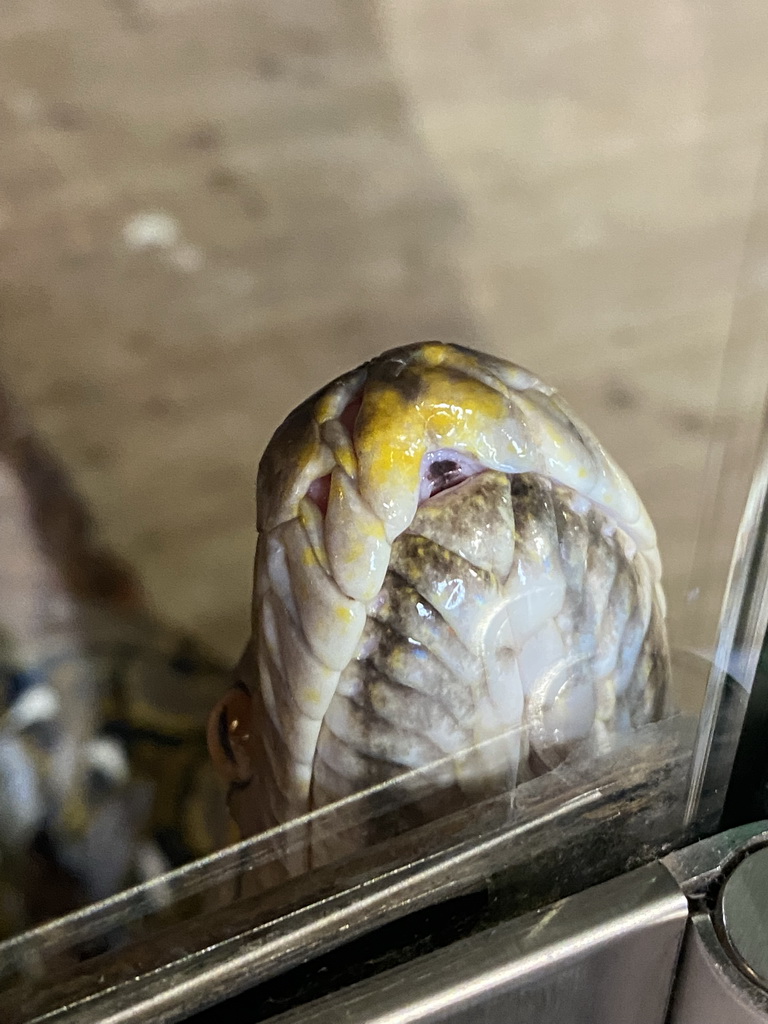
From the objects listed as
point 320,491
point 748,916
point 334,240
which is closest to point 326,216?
point 334,240

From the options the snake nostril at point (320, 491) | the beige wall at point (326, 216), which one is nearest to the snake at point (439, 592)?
the snake nostril at point (320, 491)

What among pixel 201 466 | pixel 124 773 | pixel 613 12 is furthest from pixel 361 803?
pixel 613 12

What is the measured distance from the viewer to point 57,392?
2.86ft

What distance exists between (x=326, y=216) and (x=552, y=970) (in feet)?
2.61

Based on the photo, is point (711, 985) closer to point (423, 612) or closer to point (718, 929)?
point (718, 929)

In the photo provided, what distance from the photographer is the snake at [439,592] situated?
0.39m

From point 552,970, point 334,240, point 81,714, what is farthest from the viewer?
point 334,240

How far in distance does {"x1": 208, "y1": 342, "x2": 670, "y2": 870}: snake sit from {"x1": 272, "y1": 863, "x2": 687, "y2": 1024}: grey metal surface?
0.07 m

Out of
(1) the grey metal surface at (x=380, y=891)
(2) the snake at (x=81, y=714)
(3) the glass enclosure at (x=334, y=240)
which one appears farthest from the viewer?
(3) the glass enclosure at (x=334, y=240)

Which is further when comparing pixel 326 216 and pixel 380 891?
pixel 326 216

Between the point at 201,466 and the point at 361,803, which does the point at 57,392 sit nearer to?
the point at 201,466

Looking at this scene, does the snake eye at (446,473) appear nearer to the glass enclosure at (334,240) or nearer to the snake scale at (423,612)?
the snake scale at (423,612)

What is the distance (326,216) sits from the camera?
1000 millimetres

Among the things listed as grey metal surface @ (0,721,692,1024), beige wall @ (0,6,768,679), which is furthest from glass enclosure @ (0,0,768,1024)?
grey metal surface @ (0,721,692,1024)
